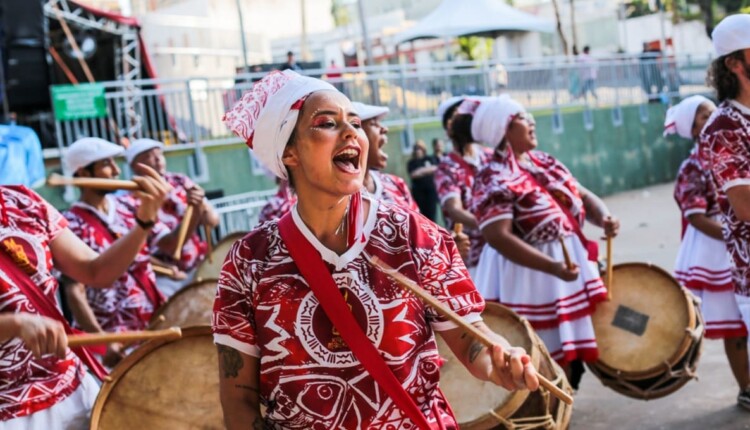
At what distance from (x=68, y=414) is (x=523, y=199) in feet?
9.95

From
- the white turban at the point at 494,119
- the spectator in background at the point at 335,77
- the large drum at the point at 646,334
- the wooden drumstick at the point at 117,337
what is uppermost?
the spectator in background at the point at 335,77

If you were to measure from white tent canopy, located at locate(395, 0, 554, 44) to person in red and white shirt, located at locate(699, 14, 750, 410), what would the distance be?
57.2 feet

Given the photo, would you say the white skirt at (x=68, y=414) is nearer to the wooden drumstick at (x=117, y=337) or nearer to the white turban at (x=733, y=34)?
the wooden drumstick at (x=117, y=337)

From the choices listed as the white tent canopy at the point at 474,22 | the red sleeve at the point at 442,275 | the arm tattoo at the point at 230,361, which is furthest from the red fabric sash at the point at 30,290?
the white tent canopy at the point at 474,22

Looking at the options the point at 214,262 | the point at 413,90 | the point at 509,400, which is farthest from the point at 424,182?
the point at 509,400

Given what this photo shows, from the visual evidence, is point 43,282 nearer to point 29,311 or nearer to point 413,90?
point 29,311

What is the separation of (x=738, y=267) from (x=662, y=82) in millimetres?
19856

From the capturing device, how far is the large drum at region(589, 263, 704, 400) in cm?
566

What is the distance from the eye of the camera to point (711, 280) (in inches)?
259

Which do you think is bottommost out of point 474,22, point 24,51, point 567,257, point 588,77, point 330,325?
point 567,257

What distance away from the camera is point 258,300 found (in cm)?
277

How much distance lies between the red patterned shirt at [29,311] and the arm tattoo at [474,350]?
1.42 metres

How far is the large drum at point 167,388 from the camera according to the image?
3.78 metres

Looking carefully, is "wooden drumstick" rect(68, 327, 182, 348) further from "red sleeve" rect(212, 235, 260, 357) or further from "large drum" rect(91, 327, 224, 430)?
"large drum" rect(91, 327, 224, 430)
